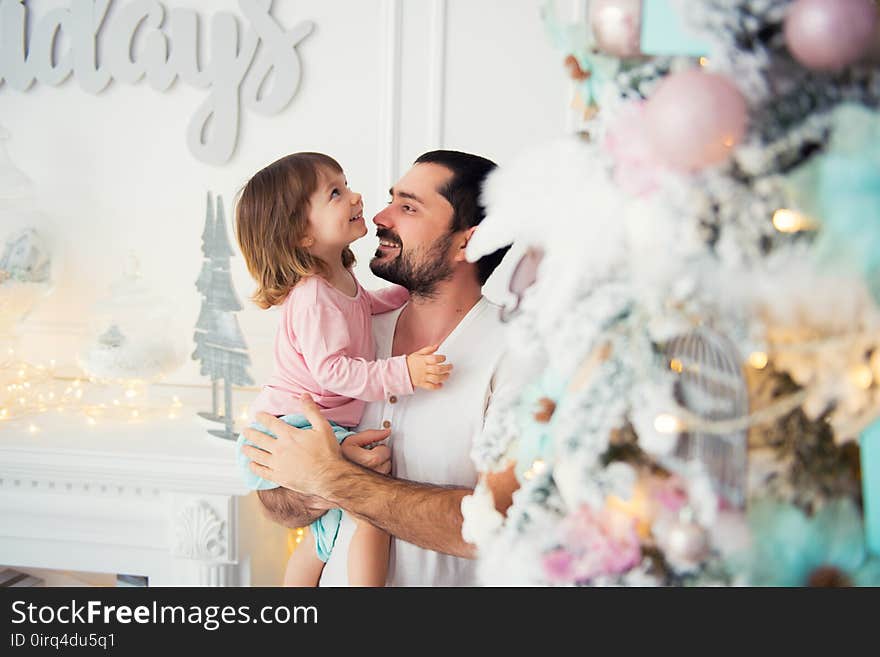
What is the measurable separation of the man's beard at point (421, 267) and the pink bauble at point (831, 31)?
0.78 metres

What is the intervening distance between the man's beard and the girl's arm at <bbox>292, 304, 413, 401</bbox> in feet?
0.41

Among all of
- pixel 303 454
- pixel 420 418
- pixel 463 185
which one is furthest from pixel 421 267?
pixel 303 454

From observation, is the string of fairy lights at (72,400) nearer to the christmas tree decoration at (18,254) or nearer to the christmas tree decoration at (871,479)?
the christmas tree decoration at (18,254)

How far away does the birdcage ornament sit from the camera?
949 millimetres

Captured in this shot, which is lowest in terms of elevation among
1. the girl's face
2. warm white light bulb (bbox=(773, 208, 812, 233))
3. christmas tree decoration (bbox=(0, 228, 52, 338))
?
warm white light bulb (bbox=(773, 208, 812, 233))

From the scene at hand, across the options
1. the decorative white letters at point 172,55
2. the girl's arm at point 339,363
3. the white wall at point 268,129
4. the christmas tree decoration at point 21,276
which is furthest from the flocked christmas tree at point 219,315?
the christmas tree decoration at point 21,276

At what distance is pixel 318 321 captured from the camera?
1.53 metres

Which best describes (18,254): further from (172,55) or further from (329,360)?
(329,360)

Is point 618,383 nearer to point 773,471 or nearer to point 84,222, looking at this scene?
point 773,471

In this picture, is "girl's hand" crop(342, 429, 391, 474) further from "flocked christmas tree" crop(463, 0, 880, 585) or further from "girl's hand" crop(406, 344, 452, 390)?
"flocked christmas tree" crop(463, 0, 880, 585)

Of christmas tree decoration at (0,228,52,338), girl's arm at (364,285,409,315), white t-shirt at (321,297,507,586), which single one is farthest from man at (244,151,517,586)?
christmas tree decoration at (0,228,52,338)

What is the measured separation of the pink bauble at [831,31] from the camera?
891 millimetres

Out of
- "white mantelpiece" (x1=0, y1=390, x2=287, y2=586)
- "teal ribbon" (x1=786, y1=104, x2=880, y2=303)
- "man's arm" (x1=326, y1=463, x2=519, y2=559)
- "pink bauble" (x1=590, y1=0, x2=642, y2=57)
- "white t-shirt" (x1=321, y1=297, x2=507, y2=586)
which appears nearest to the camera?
"teal ribbon" (x1=786, y1=104, x2=880, y2=303)

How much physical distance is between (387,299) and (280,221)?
31 cm
